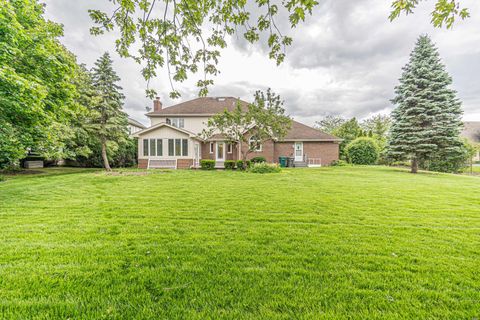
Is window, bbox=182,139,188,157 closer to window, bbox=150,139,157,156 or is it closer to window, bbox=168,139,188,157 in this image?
window, bbox=168,139,188,157

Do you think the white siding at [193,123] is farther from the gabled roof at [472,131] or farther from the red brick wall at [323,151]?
the gabled roof at [472,131]

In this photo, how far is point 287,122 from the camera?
17219 mm

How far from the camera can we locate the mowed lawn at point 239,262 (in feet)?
7.33

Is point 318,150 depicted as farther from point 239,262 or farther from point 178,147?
point 239,262

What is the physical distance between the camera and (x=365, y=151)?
24.5 meters

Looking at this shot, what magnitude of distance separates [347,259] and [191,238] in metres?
2.75

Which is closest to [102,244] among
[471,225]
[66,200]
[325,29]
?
[66,200]

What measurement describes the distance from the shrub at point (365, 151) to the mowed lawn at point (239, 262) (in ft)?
65.9

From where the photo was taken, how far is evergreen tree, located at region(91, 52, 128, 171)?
1792 cm

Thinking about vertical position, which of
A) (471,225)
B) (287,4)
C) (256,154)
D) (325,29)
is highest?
(325,29)

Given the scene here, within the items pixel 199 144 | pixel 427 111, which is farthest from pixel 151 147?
pixel 427 111

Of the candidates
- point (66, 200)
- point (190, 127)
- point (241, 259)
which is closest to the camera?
point (241, 259)

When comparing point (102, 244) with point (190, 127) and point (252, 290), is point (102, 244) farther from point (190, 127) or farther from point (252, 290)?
point (190, 127)

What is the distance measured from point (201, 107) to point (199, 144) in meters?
6.30
